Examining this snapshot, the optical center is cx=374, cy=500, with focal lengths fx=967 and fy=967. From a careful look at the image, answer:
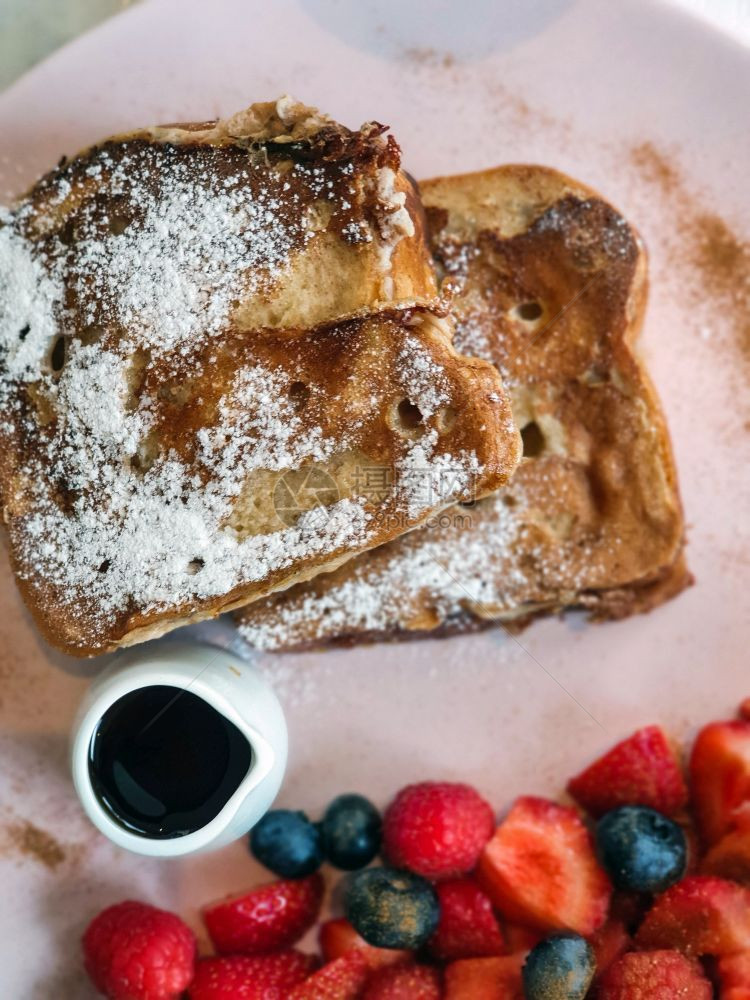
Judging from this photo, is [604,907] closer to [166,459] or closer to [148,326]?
[166,459]

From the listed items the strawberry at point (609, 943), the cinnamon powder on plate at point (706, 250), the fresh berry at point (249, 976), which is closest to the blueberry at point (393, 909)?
the fresh berry at point (249, 976)

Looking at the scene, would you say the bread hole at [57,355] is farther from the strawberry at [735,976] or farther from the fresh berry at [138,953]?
the strawberry at [735,976]

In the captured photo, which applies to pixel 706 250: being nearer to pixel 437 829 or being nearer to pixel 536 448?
pixel 536 448

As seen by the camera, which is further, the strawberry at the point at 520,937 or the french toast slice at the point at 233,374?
the strawberry at the point at 520,937

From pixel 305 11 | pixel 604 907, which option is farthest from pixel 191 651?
pixel 305 11

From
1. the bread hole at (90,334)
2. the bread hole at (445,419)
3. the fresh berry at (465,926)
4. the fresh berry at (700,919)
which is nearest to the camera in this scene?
the bread hole at (445,419)

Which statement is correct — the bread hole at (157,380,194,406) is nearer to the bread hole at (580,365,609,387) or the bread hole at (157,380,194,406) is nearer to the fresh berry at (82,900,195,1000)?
the bread hole at (580,365,609,387)
